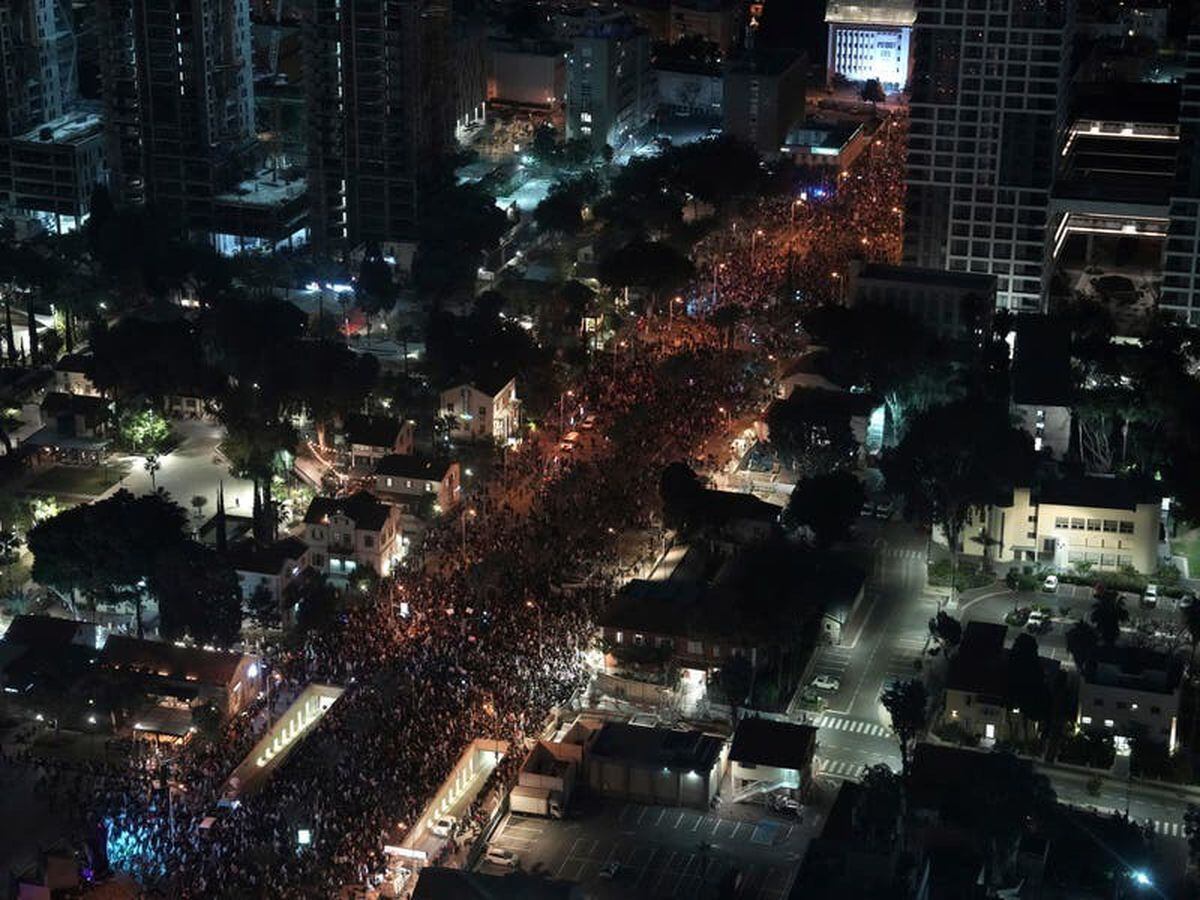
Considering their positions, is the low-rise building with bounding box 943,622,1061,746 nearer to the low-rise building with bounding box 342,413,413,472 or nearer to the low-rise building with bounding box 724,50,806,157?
the low-rise building with bounding box 342,413,413,472

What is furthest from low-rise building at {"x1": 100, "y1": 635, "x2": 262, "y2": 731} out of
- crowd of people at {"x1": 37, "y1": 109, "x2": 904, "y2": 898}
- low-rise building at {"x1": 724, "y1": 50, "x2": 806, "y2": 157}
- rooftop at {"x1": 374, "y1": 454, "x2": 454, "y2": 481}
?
low-rise building at {"x1": 724, "y1": 50, "x2": 806, "y2": 157}

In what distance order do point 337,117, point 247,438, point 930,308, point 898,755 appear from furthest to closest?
point 337,117, point 930,308, point 247,438, point 898,755

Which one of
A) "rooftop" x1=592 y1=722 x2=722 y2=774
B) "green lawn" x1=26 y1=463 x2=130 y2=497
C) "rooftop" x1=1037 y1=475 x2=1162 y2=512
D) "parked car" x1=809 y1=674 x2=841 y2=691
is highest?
"rooftop" x1=1037 y1=475 x2=1162 y2=512

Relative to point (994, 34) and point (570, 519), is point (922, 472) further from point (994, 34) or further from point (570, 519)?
point (994, 34)

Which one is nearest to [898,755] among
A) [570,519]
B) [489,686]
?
[489,686]

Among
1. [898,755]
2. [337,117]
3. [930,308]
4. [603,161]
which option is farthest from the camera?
[603,161]

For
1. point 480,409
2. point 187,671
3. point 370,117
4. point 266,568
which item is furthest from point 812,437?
point 370,117
